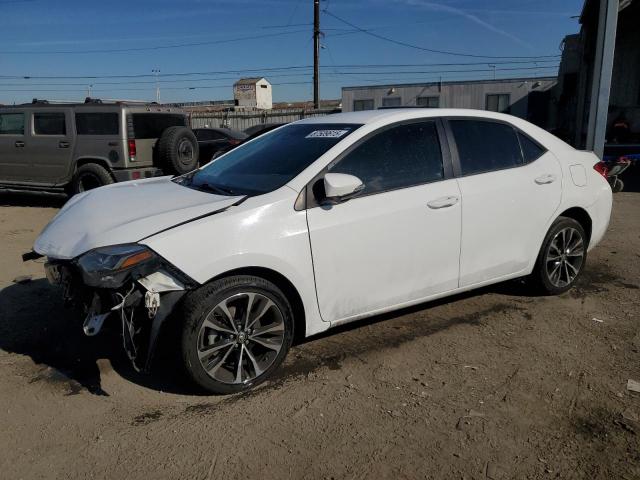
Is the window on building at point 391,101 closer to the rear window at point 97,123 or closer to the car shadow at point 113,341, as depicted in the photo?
the rear window at point 97,123

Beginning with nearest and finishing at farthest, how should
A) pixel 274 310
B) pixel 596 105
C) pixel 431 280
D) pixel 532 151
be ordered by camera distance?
pixel 274 310, pixel 431 280, pixel 532 151, pixel 596 105

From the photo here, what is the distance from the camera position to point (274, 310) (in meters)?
3.26

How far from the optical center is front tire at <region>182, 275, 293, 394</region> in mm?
A: 3008

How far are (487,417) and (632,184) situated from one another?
11282mm

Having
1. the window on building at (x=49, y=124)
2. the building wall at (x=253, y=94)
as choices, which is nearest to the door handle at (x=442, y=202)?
the window on building at (x=49, y=124)

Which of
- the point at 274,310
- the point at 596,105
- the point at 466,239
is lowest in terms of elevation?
the point at 274,310

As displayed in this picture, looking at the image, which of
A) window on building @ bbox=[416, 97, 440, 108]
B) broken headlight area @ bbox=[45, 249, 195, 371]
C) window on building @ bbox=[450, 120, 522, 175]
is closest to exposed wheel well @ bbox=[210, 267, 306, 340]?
broken headlight area @ bbox=[45, 249, 195, 371]

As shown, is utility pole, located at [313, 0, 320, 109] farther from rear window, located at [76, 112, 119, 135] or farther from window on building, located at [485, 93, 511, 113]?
rear window, located at [76, 112, 119, 135]

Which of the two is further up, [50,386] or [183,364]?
[183,364]

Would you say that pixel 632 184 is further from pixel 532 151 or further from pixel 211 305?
pixel 211 305

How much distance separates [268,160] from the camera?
393 centimetres

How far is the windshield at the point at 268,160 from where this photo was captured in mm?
3568

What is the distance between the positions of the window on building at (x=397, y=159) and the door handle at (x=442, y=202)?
16 centimetres

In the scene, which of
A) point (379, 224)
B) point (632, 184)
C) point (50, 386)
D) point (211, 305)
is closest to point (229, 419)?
point (211, 305)
